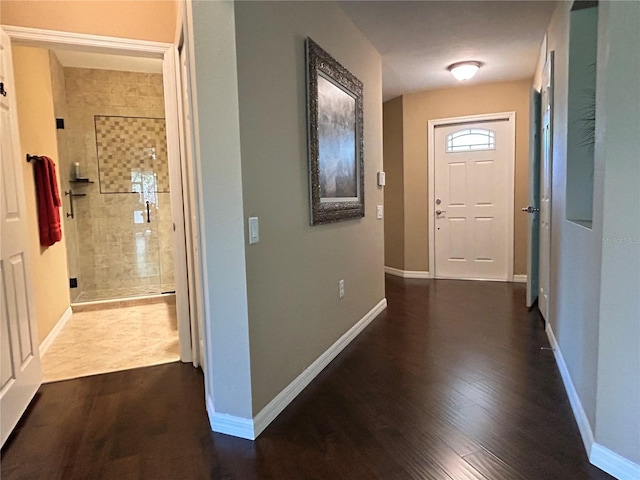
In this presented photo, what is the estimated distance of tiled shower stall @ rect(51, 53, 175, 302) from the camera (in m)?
4.75

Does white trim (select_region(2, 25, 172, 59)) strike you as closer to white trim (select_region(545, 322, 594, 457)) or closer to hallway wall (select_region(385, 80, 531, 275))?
white trim (select_region(545, 322, 594, 457))

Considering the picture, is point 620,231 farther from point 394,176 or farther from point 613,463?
point 394,176

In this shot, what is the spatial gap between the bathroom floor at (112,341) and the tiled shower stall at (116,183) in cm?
82

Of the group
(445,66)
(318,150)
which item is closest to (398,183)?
(445,66)

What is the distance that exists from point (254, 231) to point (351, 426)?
1015 millimetres

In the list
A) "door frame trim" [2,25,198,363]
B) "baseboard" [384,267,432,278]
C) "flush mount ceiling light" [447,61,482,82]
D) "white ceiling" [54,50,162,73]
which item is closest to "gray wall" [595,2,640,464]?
"door frame trim" [2,25,198,363]

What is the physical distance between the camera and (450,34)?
3.25 metres

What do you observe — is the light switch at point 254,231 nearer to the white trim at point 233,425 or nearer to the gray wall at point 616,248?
the white trim at point 233,425

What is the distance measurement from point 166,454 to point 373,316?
85.4 inches

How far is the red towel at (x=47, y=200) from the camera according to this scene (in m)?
3.14

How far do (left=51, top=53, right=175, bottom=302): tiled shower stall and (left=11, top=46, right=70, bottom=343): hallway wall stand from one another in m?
1.05

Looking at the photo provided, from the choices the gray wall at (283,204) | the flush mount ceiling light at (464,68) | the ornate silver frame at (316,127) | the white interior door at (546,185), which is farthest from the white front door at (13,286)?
the flush mount ceiling light at (464,68)

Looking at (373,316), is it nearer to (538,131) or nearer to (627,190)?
(538,131)

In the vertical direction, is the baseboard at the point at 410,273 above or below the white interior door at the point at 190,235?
below
